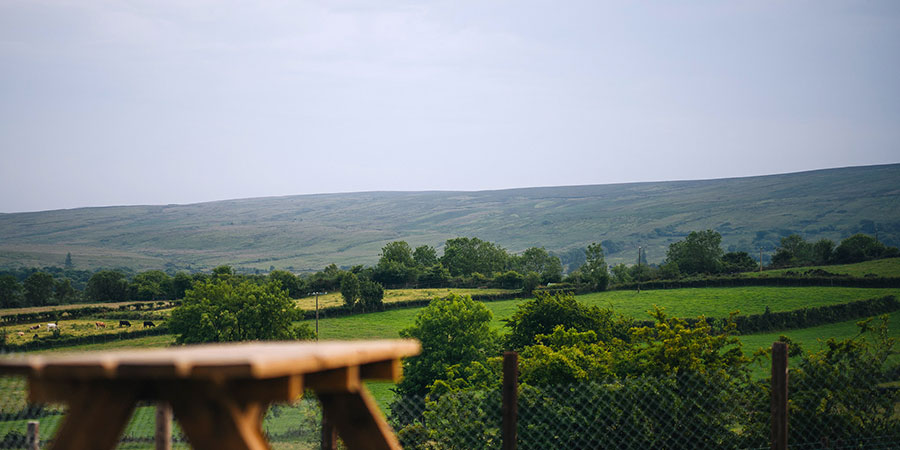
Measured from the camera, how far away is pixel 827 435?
691 cm

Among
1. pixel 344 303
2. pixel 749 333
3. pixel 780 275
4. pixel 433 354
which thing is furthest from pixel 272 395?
pixel 780 275

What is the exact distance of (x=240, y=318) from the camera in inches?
1832

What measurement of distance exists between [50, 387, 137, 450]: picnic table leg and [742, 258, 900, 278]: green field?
64460mm

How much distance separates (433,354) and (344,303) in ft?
93.0

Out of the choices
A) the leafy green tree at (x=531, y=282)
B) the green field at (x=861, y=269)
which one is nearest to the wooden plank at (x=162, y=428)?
the green field at (x=861, y=269)

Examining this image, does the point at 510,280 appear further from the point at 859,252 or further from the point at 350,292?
the point at 859,252

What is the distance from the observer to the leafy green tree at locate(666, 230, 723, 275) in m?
88.2

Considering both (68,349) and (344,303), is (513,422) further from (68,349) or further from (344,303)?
(344,303)

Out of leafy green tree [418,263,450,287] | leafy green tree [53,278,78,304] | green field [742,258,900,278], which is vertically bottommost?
leafy green tree [53,278,78,304]

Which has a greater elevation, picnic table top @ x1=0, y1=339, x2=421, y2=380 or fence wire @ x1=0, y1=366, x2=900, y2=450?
picnic table top @ x1=0, y1=339, x2=421, y2=380

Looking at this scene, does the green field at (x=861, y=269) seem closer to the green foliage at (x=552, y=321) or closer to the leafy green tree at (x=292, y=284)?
the green foliage at (x=552, y=321)

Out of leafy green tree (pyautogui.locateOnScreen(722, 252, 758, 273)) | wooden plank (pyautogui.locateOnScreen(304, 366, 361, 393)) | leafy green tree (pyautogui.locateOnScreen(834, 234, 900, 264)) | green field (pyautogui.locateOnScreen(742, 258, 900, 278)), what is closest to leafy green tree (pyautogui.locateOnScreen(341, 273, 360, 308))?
green field (pyautogui.locateOnScreen(742, 258, 900, 278))

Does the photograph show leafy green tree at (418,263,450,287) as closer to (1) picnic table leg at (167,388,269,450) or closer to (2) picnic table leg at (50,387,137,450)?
(2) picnic table leg at (50,387,137,450)

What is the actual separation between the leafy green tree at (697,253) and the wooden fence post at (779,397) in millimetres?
84898
